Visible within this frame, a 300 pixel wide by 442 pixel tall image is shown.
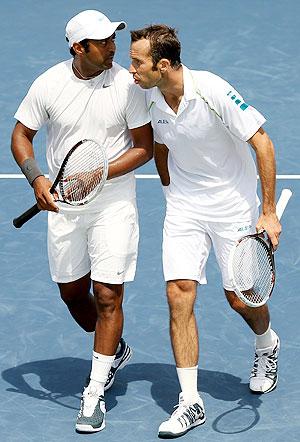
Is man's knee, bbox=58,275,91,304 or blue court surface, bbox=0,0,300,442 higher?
man's knee, bbox=58,275,91,304

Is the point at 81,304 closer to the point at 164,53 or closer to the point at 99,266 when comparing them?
the point at 99,266

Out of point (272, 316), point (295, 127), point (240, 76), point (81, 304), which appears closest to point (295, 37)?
point (240, 76)

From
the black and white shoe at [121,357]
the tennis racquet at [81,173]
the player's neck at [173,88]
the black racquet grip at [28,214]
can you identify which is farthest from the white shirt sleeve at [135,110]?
the black and white shoe at [121,357]

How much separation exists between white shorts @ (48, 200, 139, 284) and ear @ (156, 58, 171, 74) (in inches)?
34.7

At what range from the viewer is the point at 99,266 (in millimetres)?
8367

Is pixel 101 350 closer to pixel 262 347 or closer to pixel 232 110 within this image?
pixel 262 347

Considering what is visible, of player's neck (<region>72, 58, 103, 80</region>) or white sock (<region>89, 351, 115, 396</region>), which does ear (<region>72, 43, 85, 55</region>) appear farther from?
white sock (<region>89, 351, 115, 396</region>)

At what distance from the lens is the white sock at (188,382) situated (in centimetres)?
827

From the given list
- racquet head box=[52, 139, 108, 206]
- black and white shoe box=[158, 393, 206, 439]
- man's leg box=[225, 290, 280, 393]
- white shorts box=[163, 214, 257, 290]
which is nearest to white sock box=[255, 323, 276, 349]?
man's leg box=[225, 290, 280, 393]

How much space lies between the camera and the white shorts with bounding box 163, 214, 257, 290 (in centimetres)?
832

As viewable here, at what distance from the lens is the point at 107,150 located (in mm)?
8383

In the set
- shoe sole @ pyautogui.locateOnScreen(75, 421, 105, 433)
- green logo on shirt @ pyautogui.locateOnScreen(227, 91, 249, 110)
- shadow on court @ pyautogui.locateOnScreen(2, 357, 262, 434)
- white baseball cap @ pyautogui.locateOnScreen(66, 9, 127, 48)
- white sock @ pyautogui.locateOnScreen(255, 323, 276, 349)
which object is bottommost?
shadow on court @ pyautogui.locateOnScreen(2, 357, 262, 434)

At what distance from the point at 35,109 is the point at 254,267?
1.59 metres

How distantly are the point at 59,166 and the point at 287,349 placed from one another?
77.0 inches
